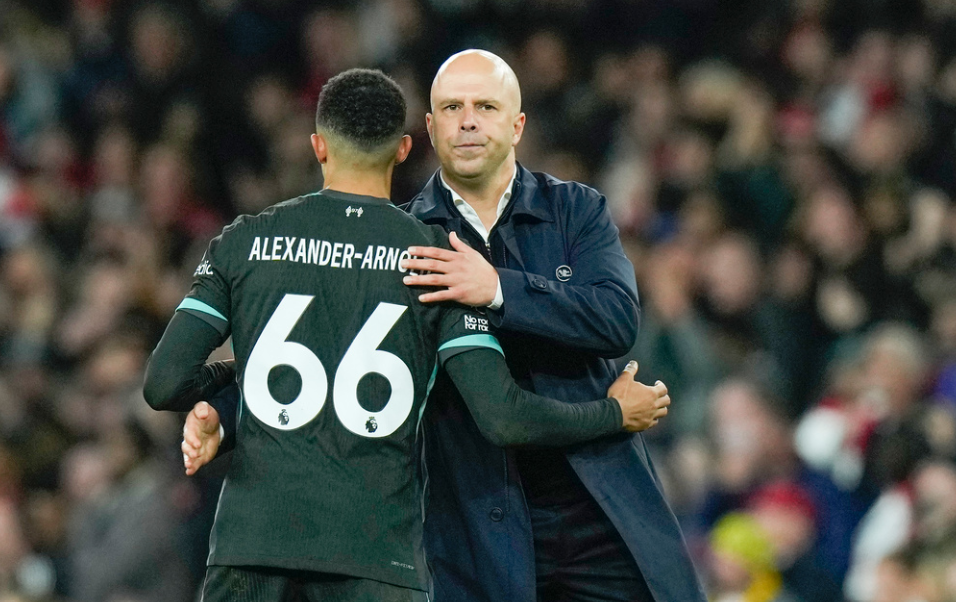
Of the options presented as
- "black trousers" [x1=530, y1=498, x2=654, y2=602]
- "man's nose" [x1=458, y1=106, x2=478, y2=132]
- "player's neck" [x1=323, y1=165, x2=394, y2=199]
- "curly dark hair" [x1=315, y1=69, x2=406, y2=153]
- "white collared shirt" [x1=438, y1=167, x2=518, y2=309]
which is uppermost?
"man's nose" [x1=458, y1=106, x2=478, y2=132]

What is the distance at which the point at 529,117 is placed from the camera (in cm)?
1009

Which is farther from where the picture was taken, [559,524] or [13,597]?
[13,597]

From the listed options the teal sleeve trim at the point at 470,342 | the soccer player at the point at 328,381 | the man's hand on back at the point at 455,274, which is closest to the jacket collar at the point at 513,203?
the man's hand on back at the point at 455,274

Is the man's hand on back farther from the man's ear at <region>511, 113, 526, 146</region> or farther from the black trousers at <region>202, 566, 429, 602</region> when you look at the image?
the black trousers at <region>202, 566, 429, 602</region>

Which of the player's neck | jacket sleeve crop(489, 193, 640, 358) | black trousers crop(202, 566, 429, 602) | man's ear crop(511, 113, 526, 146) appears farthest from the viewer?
man's ear crop(511, 113, 526, 146)

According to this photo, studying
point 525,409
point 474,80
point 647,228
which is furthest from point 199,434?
point 647,228

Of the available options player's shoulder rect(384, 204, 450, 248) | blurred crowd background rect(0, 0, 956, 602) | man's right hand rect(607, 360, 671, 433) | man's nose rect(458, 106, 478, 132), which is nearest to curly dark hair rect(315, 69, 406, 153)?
player's shoulder rect(384, 204, 450, 248)

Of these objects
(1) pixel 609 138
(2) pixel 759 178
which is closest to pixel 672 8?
(1) pixel 609 138

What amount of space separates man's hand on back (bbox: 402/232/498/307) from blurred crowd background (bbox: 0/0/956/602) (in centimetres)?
330

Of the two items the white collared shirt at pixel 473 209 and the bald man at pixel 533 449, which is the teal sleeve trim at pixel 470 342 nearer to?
the bald man at pixel 533 449

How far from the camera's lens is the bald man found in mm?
4102

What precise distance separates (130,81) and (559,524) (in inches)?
306

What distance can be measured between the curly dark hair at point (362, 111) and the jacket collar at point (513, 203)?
49 centimetres

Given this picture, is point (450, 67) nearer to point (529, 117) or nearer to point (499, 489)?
point (499, 489)
